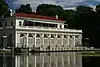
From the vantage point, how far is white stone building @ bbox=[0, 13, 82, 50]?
75062 mm

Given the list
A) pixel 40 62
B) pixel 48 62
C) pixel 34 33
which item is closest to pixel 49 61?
pixel 40 62

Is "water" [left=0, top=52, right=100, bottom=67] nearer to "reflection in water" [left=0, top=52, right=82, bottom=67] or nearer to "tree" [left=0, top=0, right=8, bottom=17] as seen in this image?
"reflection in water" [left=0, top=52, right=82, bottom=67]

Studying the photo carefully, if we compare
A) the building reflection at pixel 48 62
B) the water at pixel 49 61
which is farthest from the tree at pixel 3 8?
the building reflection at pixel 48 62

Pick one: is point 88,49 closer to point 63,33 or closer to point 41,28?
point 63,33

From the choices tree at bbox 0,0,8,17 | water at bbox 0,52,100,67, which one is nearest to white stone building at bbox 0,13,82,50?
tree at bbox 0,0,8,17

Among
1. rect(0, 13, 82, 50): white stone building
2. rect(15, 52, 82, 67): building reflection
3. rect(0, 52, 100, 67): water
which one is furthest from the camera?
rect(0, 13, 82, 50): white stone building

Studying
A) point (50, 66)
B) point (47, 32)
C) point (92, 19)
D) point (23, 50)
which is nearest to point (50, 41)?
point (47, 32)

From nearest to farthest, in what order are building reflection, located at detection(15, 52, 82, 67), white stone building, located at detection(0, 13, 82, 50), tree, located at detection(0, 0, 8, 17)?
building reflection, located at detection(15, 52, 82, 67)
white stone building, located at detection(0, 13, 82, 50)
tree, located at detection(0, 0, 8, 17)

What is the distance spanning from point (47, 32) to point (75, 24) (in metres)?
26.1

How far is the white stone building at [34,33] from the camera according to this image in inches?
2955

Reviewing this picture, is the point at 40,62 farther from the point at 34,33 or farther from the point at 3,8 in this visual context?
the point at 3,8

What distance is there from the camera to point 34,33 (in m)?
78.2

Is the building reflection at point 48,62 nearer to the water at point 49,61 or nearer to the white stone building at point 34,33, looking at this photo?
the water at point 49,61

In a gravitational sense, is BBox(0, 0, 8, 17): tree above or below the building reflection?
above
